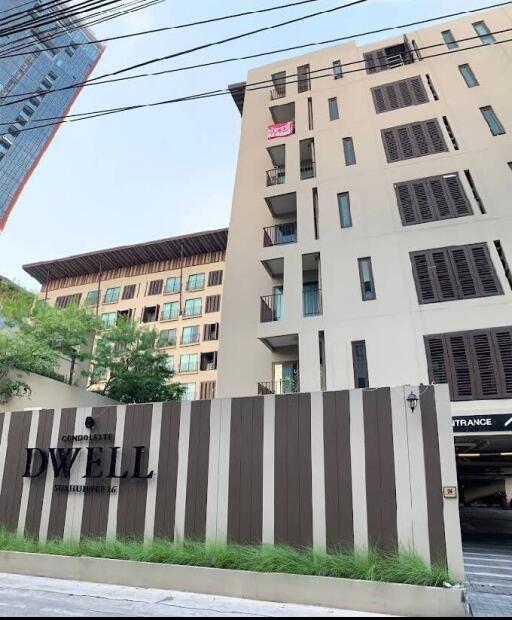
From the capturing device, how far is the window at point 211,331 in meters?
35.2

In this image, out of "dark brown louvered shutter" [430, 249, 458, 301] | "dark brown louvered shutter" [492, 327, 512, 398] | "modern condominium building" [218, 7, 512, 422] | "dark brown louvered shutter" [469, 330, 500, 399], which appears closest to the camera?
"dark brown louvered shutter" [492, 327, 512, 398]

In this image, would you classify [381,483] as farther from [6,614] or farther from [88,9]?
[88,9]

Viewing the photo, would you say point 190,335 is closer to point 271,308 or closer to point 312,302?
point 271,308

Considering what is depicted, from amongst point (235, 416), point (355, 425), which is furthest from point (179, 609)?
point (355, 425)

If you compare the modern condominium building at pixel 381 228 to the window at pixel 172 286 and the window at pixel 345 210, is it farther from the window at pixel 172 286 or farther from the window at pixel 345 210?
the window at pixel 172 286

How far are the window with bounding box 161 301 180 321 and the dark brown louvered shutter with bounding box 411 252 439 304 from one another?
84.0 ft

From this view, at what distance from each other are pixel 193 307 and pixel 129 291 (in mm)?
6578

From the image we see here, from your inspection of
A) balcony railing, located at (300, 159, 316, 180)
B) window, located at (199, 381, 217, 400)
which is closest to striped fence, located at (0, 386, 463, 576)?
balcony railing, located at (300, 159, 316, 180)

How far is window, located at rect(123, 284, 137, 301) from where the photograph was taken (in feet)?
127

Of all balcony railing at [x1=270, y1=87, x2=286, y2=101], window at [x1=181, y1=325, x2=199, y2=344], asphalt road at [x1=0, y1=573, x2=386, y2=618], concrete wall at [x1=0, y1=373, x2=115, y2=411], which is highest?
balcony railing at [x1=270, y1=87, x2=286, y2=101]

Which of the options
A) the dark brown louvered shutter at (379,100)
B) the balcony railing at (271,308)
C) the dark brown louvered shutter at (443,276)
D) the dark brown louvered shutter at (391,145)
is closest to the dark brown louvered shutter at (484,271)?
the dark brown louvered shutter at (443,276)

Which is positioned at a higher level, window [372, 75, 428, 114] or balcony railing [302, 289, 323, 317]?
window [372, 75, 428, 114]

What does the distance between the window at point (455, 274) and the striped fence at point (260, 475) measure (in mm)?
7652

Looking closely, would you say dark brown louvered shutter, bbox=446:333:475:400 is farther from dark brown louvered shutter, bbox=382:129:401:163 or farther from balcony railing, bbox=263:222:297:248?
dark brown louvered shutter, bbox=382:129:401:163
